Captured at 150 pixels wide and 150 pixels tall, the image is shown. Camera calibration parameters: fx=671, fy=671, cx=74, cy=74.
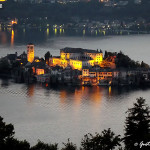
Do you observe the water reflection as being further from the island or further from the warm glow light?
the warm glow light

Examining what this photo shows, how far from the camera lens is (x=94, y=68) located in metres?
21.7

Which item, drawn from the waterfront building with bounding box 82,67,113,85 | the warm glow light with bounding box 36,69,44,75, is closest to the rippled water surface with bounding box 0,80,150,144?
the waterfront building with bounding box 82,67,113,85

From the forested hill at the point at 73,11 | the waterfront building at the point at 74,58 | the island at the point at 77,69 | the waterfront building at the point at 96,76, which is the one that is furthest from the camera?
the forested hill at the point at 73,11

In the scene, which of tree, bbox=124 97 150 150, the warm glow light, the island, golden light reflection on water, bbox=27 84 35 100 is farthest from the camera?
the warm glow light

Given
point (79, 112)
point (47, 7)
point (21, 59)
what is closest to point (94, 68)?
point (21, 59)

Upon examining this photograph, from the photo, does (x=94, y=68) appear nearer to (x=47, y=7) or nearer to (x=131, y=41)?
(x=131, y=41)

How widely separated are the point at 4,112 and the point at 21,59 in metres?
7.45

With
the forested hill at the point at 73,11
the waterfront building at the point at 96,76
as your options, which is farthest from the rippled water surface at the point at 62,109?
the forested hill at the point at 73,11

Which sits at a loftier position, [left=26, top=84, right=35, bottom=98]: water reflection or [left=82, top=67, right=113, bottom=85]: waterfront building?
[left=82, top=67, right=113, bottom=85]: waterfront building

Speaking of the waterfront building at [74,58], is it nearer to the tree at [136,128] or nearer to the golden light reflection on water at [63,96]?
the golden light reflection on water at [63,96]

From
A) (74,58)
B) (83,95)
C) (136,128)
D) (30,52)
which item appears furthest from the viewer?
(30,52)

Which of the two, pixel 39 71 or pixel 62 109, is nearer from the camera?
pixel 62 109

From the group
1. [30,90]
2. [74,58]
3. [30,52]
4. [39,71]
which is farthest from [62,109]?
[30,52]

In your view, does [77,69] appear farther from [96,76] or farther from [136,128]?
[136,128]
